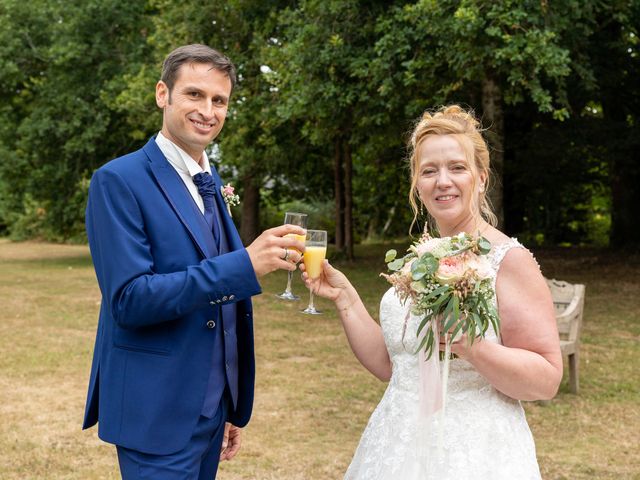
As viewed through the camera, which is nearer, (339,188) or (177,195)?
(177,195)

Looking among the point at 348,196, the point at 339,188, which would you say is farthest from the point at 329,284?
the point at 339,188

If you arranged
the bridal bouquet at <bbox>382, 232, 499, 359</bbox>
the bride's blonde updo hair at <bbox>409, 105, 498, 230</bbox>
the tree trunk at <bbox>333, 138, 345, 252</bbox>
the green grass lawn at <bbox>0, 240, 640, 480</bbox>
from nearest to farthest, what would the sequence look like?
the bridal bouquet at <bbox>382, 232, 499, 359</bbox>, the bride's blonde updo hair at <bbox>409, 105, 498, 230</bbox>, the green grass lawn at <bbox>0, 240, 640, 480</bbox>, the tree trunk at <bbox>333, 138, 345, 252</bbox>

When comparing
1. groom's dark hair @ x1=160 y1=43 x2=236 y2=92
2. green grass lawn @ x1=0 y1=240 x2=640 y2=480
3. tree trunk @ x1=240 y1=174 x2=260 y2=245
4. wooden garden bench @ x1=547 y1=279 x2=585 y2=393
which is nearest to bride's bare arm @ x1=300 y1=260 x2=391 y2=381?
groom's dark hair @ x1=160 y1=43 x2=236 y2=92

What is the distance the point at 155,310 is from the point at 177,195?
49cm

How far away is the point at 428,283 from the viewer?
2504 millimetres

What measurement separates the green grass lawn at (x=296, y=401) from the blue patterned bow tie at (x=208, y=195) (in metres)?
3.49

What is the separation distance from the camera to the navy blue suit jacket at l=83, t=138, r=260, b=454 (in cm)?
260

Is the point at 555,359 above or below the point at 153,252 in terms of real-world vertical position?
below

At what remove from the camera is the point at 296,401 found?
804 centimetres

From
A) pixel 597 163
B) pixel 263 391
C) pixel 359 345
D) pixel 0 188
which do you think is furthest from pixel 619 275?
pixel 0 188

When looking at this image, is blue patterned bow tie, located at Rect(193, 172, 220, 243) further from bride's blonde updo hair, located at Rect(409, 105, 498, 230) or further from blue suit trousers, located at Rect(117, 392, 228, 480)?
bride's blonde updo hair, located at Rect(409, 105, 498, 230)

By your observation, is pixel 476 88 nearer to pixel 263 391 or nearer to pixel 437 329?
pixel 263 391

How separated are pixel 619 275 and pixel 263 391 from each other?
12.3m

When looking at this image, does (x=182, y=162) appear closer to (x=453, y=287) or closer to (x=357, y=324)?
(x=357, y=324)
